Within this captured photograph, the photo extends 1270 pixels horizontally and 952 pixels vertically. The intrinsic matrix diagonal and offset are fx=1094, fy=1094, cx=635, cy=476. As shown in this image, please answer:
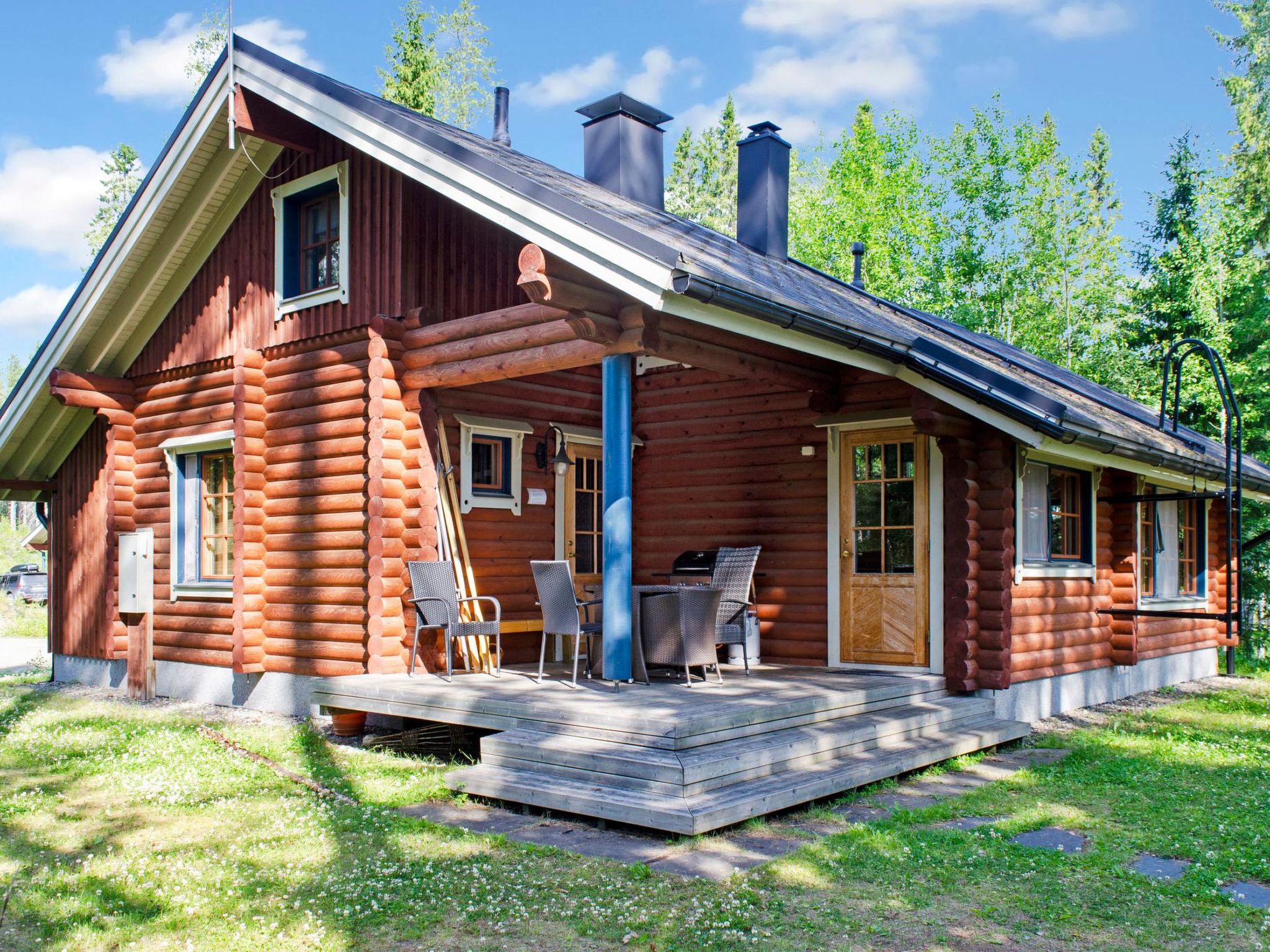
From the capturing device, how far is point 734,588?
916 centimetres

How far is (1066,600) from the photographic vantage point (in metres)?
9.70

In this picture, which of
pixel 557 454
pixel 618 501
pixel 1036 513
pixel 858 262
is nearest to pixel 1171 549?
pixel 1036 513

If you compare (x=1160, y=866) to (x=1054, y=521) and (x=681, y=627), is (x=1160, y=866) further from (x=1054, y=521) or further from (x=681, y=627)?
(x=1054, y=521)

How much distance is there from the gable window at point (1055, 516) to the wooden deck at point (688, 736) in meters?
1.73

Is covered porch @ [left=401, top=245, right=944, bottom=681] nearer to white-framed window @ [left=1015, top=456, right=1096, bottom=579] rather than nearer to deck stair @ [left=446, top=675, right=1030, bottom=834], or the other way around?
white-framed window @ [left=1015, top=456, right=1096, bottom=579]

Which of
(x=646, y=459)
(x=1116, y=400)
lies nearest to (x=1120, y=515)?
(x=1116, y=400)

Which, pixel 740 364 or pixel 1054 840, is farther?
pixel 740 364

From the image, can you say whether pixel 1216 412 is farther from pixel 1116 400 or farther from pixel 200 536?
pixel 200 536

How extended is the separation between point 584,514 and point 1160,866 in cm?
636

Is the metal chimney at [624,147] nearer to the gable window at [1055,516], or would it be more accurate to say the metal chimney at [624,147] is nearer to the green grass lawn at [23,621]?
the gable window at [1055,516]

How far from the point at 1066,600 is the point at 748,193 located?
564 centimetres

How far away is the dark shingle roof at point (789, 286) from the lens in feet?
21.3

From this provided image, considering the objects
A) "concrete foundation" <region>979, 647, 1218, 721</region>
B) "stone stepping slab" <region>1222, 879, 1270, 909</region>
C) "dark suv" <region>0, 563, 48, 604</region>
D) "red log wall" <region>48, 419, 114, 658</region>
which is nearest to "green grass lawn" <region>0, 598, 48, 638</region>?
"dark suv" <region>0, 563, 48, 604</region>

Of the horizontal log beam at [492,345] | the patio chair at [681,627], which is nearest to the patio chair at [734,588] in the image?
the patio chair at [681,627]
